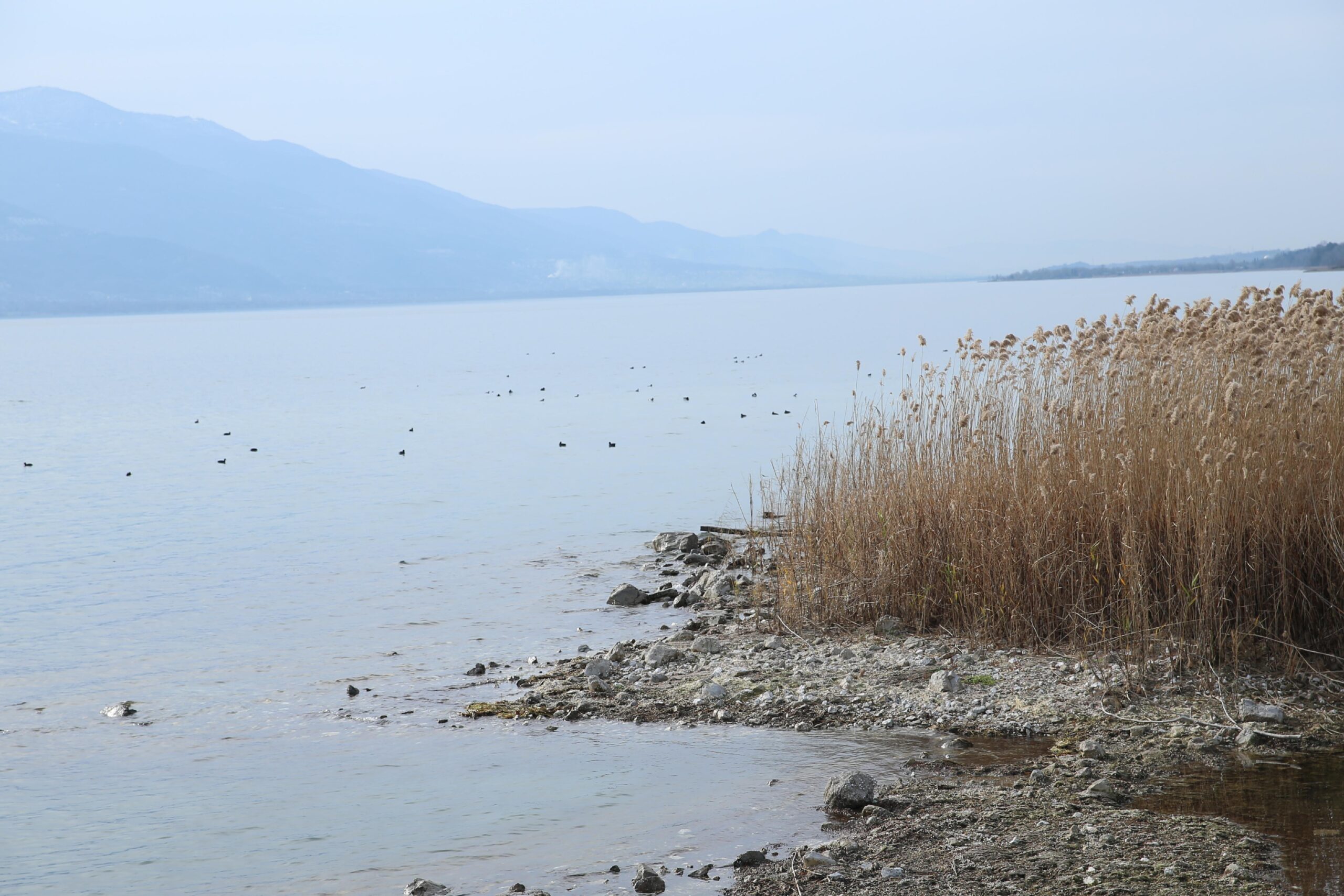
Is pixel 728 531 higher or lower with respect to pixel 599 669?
lower

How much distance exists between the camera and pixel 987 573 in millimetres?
10000

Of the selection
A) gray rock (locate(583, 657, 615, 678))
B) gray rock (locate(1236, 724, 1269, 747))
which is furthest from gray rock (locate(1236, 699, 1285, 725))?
gray rock (locate(583, 657, 615, 678))

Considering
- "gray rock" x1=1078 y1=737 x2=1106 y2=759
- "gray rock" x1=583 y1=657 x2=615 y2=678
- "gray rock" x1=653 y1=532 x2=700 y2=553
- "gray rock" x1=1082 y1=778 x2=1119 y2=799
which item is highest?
"gray rock" x1=1082 y1=778 x2=1119 y2=799

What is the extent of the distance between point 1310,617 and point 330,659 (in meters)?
8.75

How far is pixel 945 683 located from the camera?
9.08 meters

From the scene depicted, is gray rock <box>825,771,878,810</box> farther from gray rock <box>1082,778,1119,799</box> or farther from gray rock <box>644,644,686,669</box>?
gray rock <box>644,644,686,669</box>

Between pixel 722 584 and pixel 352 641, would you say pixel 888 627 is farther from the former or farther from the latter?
pixel 352 641

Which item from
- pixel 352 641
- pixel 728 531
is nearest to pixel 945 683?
pixel 352 641

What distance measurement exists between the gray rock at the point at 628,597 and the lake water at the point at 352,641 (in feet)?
0.74

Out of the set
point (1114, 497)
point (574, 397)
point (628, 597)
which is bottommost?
point (574, 397)

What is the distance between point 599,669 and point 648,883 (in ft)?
13.5

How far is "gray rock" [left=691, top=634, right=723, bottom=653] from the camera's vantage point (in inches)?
423

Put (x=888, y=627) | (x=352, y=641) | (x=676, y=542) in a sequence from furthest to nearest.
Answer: (x=676, y=542), (x=352, y=641), (x=888, y=627)

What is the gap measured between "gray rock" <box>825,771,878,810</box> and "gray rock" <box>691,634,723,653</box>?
3434 millimetres
